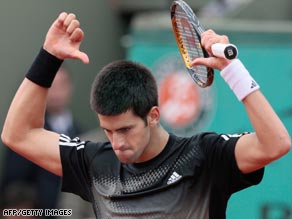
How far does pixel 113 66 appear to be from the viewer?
15.5 feet

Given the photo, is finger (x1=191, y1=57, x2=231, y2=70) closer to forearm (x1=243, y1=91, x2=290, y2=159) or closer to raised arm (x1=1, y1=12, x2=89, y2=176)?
forearm (x1=243, y1=91, x2=290, y2=159)

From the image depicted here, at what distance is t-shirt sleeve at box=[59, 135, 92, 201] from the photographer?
4.84 m

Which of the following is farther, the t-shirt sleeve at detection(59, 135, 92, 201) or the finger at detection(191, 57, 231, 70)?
the t-shirt sleeve at detection(59, 135, 92, 201)

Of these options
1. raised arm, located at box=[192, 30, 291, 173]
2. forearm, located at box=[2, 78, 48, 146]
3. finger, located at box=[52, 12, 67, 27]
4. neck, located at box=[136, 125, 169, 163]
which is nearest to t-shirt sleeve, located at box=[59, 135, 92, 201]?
forearm, located at box=[2, 78, 48, 146]

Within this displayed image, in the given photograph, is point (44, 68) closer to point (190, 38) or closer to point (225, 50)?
point (190, 38)

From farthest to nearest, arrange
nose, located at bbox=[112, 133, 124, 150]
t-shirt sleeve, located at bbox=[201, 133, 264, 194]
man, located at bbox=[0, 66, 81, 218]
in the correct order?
man, located at bbox=[0, 66, 81, 218] < nose, located at bbox=[112, 133, 124, 150] < t-shirt sleeve, located at bbox=[201, 133, 264, 194]

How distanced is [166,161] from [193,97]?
3.24 meters

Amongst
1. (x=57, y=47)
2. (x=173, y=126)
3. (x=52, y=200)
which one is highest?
(x=57, y=47)

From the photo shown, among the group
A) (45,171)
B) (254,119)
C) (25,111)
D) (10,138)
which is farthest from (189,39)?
(45,171)

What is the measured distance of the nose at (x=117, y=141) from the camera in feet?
14.8

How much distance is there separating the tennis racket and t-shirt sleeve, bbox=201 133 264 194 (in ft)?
0.94

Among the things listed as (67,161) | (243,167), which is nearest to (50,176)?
(67,161)

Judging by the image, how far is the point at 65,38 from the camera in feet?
→ 15.9

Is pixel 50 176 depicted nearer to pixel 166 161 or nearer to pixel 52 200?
pixel 52 200
